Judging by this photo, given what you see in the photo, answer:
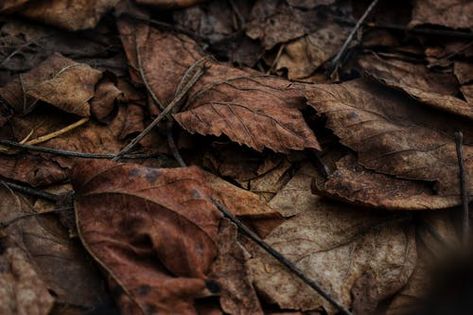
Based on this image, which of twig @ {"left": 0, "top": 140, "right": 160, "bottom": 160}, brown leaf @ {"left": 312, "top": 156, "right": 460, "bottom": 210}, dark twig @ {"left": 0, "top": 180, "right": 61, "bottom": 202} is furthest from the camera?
twig @ {"left": 0, "top": 140, "right": 160, "bottom": 160}

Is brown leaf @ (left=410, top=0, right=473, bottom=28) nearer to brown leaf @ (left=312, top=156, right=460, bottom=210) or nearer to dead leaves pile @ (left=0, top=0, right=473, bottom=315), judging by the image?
dead leaves pile @ (left=0, top=0, right=473, bottom=315)

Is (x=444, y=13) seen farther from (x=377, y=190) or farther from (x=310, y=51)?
(x=377, y=190)

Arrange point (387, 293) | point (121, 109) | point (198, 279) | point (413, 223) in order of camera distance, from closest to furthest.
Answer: point (198, 279) < point (387, 293) < point (413, 223) < point (121, 109)

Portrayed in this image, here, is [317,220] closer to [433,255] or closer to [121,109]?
[433,255]

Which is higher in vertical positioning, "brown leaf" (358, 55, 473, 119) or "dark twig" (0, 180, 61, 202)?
"brown leaf" (358, 55, 473, 119)

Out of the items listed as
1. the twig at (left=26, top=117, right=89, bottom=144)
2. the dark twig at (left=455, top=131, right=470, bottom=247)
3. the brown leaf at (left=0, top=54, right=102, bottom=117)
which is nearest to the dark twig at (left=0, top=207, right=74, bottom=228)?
the twig at (left=26, top=117, right=89, bottom=144)

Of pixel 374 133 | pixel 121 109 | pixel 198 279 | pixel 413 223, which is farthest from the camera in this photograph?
pixel 121 109

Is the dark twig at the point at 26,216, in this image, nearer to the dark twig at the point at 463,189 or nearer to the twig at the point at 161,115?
the twig at the point at 161,115

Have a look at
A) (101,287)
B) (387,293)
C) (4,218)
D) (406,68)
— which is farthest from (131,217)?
(406,68)
